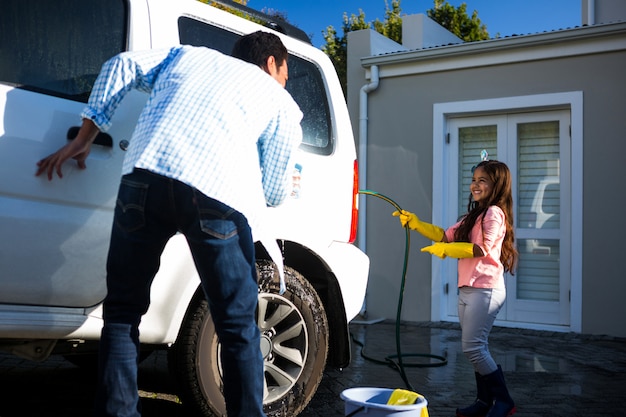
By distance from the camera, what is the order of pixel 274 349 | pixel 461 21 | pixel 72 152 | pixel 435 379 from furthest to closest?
pixel 461 21 < pixel 435 379 < pixel 274 349 < pixel 72 152

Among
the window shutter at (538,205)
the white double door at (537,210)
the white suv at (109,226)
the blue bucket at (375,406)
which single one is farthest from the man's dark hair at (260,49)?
the window shutter at (538,205)

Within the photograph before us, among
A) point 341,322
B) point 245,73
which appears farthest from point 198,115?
point 341,322

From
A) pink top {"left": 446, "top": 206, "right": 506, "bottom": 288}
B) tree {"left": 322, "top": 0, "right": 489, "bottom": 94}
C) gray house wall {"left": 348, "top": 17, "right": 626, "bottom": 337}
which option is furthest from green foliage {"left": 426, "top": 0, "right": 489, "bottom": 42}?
pink top {"left": 446, "top": 206, "right": 506, "bottom": 288}

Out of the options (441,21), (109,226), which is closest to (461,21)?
(441,21)

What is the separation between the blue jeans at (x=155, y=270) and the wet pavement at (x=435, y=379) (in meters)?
1.48

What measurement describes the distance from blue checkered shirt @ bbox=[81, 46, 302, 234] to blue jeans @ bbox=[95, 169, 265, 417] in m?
0.07

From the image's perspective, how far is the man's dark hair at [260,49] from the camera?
2844 mm

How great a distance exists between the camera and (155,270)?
2566 mm

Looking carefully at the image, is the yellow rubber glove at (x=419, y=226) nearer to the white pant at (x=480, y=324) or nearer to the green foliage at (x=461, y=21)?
the white pant at (x=480, y=324)

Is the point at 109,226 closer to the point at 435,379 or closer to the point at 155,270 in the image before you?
the point at 155,270

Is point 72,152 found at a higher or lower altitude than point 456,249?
higher

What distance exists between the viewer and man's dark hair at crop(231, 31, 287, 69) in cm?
284

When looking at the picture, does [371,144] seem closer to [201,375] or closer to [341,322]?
[341,322]

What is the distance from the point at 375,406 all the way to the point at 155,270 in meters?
1.02
